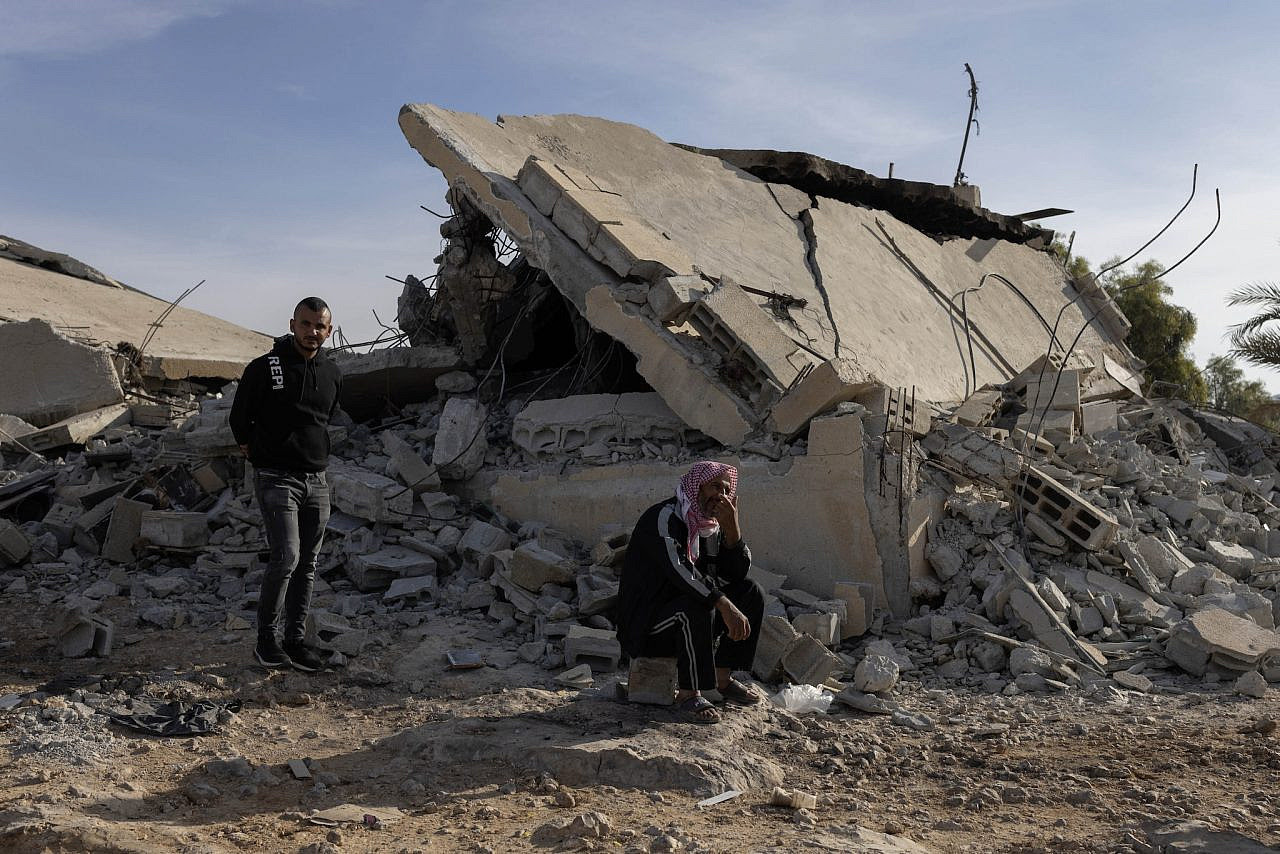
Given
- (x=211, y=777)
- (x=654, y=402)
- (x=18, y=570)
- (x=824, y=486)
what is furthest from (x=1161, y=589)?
(x=18, y=570)

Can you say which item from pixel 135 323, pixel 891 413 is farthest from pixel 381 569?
pixel 135 323

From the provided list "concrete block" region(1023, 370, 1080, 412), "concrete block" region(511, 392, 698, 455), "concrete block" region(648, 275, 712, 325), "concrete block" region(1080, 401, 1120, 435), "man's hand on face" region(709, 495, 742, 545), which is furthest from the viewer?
"concrete block" region(1080, 401, 1120, 435)

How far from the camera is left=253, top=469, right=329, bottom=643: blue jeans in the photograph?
4.91 m

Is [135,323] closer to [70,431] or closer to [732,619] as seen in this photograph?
[70,431]

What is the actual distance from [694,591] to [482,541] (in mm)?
2500

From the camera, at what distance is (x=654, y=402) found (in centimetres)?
734

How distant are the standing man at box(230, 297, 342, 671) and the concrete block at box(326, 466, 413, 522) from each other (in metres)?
1.71

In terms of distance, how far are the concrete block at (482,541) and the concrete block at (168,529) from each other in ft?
5.11

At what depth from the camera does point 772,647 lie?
5.32 m

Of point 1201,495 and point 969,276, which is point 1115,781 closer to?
point 1201,495

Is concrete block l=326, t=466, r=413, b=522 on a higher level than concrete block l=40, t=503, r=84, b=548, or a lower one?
higher

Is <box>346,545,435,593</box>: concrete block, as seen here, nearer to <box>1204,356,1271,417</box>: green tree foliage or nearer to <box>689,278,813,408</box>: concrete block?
<box>689,278,813,408</box>: concrete block

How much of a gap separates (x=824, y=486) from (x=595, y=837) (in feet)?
11.2

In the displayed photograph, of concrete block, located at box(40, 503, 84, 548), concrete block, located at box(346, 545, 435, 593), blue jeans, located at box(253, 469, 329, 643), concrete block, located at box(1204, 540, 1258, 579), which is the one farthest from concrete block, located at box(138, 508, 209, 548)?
concrete block, located at box(1204, 540, 1258, 579)
